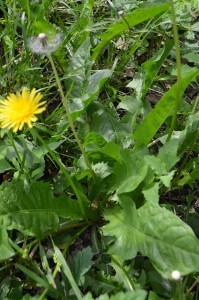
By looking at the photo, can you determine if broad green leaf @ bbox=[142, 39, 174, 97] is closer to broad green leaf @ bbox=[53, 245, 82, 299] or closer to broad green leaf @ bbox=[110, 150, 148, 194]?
broad green leaf @ bbox=[110, 150, 148, 194]

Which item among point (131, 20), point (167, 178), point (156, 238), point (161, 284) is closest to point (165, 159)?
point (167, 178)

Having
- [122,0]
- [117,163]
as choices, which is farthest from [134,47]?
[117,163]

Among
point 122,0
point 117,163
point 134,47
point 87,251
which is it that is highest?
point 122,0

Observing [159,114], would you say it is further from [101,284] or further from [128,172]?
[101,284]

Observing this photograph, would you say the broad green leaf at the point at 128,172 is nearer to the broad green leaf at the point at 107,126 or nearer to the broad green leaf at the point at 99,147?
the broad green leaf at the point at 99,147

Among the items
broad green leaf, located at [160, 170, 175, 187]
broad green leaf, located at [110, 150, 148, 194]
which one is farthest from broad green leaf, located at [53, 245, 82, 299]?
broad green leaf, located at [160, 170, 175, 187]

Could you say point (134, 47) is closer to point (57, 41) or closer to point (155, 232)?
point (57, 41)
